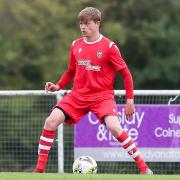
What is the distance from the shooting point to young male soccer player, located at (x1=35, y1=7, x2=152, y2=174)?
1115 cm

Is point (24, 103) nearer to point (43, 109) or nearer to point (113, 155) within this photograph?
point (43, 109)

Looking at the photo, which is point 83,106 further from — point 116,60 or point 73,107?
point 116,60

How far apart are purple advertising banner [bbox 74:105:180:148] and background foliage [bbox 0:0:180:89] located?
64.6 ft

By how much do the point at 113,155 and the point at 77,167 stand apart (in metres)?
1.76

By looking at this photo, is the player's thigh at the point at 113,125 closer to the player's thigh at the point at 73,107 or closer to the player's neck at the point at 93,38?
the player's thigh at the point at 73,107

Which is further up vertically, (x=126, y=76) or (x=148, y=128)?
(x=126, y=76)

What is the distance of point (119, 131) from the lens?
36.4ft

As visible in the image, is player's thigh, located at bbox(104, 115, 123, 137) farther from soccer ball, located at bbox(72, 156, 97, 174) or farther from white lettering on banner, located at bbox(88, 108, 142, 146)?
white lettering on banner, located at bbox(88, 108, 142, 146)

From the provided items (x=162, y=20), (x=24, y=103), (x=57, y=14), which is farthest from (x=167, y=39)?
(x=24, y=103)

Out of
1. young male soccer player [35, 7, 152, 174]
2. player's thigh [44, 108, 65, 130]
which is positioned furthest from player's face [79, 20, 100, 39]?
player's thigh [44, 108, 65, 130]

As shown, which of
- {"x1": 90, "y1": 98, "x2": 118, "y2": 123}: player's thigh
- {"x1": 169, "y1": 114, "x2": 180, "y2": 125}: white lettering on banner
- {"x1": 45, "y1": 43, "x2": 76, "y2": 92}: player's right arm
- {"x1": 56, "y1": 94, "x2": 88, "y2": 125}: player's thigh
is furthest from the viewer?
{"x1": 169, "y1": 114, "x2": 180, "y2": 125}: white lettering on banner

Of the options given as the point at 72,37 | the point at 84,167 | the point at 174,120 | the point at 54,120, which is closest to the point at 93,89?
the point at 54,120

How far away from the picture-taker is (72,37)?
115ft

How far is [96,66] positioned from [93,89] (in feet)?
0.96
